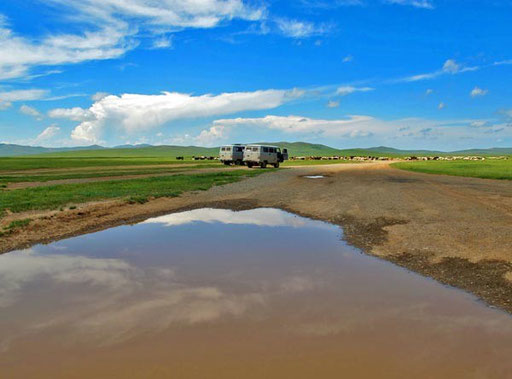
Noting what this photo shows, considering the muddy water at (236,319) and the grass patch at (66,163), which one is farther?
the grass patch at (66,163)

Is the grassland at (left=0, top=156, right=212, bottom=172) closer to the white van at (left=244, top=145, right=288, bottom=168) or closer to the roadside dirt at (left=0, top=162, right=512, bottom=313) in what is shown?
the white van at (left=244, top=145, right=288, bottom=168)

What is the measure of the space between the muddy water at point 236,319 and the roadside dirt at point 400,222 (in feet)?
3.21

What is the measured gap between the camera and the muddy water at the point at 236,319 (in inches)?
199

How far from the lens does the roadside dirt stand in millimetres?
8977

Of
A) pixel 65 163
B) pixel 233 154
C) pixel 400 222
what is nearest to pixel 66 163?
pixel 65 163

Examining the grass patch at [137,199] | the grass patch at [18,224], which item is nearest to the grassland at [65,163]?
the grass patch at [137,199]

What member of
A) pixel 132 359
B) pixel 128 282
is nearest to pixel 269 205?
pixel 128 282

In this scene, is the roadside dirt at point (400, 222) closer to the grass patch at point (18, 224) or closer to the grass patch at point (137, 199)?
the grass patch at point (18, 224)

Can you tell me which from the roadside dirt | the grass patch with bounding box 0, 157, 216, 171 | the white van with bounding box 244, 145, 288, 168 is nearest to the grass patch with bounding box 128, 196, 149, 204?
the roadside dirt

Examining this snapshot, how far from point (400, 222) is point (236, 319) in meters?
10.0

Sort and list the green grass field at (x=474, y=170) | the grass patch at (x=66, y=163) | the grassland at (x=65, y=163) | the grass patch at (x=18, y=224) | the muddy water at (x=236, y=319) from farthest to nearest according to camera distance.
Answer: the grass patch at (x=66, y=163) < the grassland at (x=65, y=163) < the green grass field at (x=474, y=170) < the grass patch at (x=18, y=224) < the muddy water at (x=236, y=319)

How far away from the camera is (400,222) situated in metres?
14.5

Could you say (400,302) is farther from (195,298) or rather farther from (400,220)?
(400,220)

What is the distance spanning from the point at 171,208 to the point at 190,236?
6622 mm
